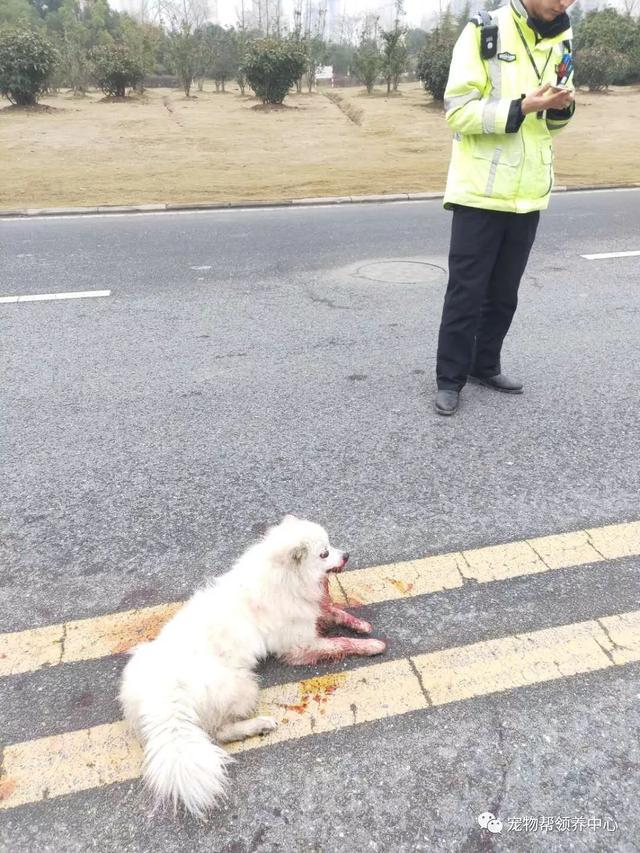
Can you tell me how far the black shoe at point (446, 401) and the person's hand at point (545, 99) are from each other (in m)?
1.57

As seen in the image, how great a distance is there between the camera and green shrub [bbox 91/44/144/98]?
23.4 m

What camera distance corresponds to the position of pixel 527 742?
1.96 meters

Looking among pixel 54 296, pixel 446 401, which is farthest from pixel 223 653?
pixel 54 296

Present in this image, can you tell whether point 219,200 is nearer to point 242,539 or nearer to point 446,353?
point 446,353

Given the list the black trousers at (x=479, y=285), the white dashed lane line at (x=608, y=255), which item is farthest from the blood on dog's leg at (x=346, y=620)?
the white dashed lane line at (x=608, y=255)

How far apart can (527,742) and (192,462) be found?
2.08 metres

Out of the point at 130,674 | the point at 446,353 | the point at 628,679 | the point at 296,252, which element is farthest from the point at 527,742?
the point at 296,252

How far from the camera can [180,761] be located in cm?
178

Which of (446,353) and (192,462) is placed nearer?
(192,462)

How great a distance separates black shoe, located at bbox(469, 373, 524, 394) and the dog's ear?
2406 mm

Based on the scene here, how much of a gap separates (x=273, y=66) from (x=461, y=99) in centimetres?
2162

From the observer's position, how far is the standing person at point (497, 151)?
3.23m

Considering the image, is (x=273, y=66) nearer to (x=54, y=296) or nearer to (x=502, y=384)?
(x=54, y=296)

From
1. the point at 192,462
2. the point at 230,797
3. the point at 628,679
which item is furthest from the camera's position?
the point at 192,462
